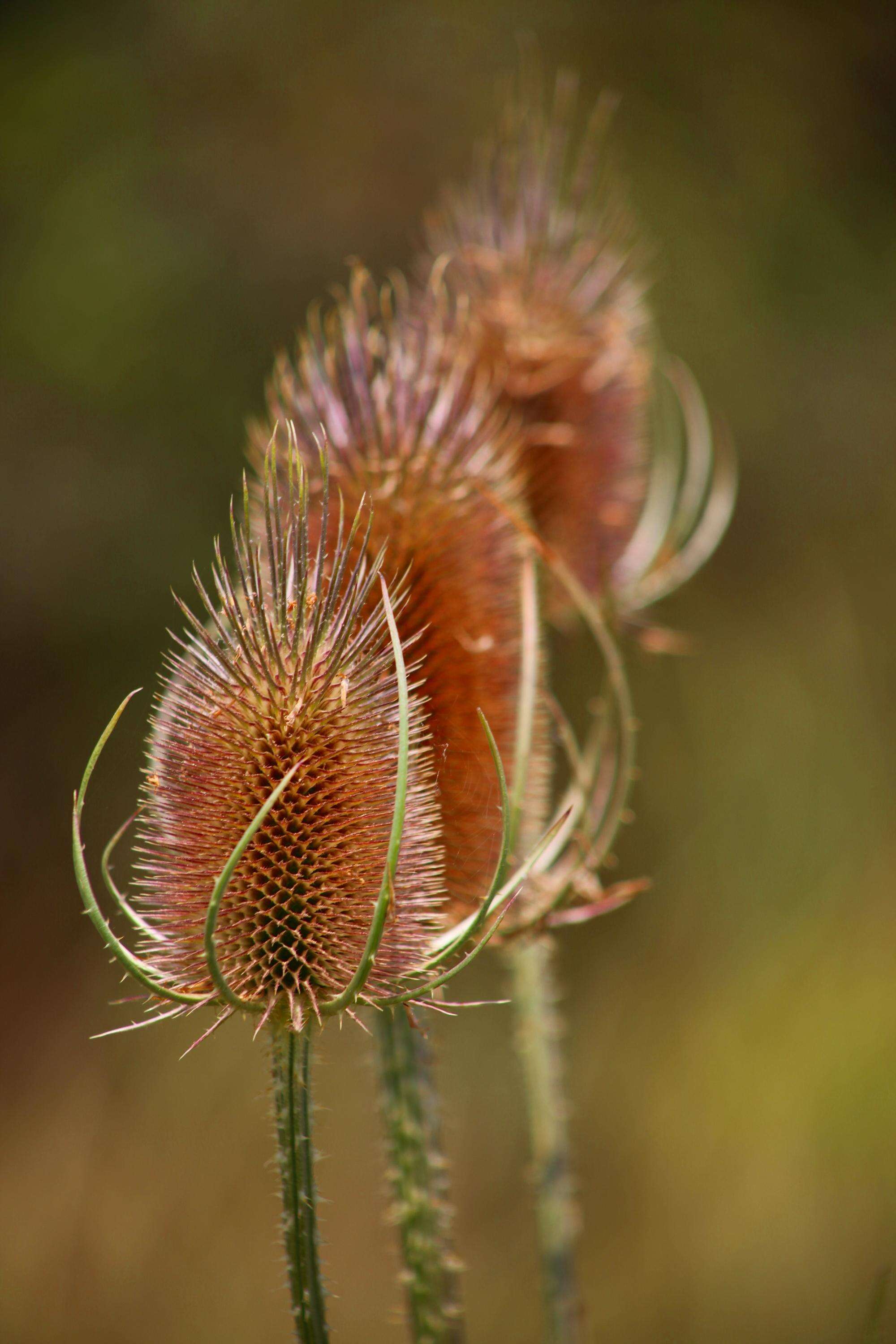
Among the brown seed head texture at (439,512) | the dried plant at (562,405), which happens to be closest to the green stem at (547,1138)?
the dried plant at (562,405)

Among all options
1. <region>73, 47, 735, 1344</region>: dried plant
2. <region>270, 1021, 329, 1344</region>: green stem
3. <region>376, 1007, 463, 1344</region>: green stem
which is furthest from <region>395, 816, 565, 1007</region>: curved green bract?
<region>376, 1007, 463, 1344</region>: green stem

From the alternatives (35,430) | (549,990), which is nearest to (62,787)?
(35,430)

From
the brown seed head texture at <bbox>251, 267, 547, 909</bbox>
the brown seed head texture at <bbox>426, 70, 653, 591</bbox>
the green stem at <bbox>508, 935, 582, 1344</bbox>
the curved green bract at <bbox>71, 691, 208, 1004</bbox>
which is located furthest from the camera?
the brown seed head texture at <bbox>426, 70, 653, 591</bbox>

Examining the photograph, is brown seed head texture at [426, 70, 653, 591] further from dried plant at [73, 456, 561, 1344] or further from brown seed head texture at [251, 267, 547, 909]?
dried plant at [73, 456, 561, 1344]

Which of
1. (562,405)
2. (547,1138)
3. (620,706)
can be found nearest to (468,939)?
(620,706)

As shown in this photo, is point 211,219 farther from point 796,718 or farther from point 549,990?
point 549,990

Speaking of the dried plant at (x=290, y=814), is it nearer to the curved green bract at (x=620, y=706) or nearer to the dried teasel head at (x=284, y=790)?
the dried teasel head at (x=284, y=790)

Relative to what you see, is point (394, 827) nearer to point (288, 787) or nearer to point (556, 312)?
point (288, 787)
